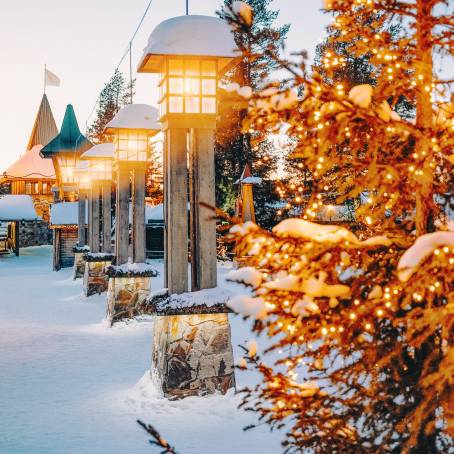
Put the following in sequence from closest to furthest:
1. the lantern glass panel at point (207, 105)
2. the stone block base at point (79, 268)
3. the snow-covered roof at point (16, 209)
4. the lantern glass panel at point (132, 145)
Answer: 1. the lantern glass panel at point (207, 105)
2. the lantern glass panel at point (132, 145)
3. the stone block base at point (79, 268)
4. the snow-covered roof at point (16, 209)

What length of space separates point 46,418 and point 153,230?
22695 millimetres

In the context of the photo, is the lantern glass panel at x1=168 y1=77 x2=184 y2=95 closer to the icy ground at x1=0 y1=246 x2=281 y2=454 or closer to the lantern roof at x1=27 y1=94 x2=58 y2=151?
the icy ground at x1=0 y1=246 x2=281 y2=454

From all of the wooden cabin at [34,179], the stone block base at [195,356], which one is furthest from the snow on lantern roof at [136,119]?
the wooden cabin at [34,179]

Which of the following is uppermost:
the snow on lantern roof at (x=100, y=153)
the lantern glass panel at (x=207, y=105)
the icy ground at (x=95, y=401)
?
the snow on lantern roof at (x=100, y=153)

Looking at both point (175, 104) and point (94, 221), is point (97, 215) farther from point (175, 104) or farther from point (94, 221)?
point (175, 104)

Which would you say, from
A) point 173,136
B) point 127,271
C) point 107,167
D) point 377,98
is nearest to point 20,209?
point 107,167

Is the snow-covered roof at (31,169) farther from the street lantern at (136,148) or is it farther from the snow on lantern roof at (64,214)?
the street lantern at (136,148)

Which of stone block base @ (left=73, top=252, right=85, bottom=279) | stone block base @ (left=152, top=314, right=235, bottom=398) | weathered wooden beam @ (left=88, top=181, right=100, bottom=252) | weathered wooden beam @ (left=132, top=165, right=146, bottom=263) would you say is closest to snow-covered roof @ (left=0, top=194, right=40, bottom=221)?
stone block base @ (left=73, top=252, right=85, bottom=279)

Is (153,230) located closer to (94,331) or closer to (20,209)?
(20,209)

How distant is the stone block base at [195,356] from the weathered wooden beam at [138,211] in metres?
5.21

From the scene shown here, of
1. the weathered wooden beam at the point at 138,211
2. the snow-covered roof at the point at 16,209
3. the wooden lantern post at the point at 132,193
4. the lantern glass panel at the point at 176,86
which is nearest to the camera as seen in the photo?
the lantern glass panel at the point at 176,86

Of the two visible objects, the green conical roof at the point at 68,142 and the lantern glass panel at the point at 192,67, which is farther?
the green conical roof at the point at 68,142

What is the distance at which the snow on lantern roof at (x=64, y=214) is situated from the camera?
26.9 m

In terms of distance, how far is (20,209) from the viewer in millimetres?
35062
